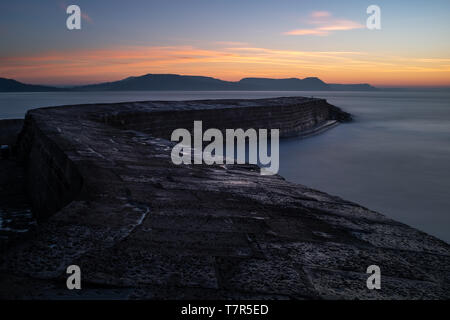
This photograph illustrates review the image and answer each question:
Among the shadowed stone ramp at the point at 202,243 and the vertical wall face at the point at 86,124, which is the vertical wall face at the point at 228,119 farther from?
the shadowed stone ramp at the point at 202,243

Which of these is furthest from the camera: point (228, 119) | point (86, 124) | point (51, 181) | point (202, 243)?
point (228, 119)

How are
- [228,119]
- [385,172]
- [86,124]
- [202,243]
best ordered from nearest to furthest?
[202,243] < [86,124] < [385,172] < [228,119]

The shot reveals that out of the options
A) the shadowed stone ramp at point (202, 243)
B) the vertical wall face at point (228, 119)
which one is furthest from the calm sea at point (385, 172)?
the shadowed stone ramp at point (202, 243)

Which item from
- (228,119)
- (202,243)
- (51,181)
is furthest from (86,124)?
Answer: (228,119)

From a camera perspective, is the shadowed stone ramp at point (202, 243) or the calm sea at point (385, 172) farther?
the calm sea at point (385, 172)

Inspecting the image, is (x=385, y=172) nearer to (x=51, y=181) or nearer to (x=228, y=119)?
(x=228, y=119)

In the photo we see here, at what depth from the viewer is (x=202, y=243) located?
149cm

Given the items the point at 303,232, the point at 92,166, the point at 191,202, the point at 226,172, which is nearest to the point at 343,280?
the point at 303,232

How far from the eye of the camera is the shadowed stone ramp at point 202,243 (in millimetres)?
1136

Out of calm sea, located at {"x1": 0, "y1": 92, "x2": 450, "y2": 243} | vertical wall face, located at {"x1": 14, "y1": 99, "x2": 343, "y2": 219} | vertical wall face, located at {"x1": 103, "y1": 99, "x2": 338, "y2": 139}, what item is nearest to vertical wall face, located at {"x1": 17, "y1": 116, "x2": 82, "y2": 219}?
vertical wall face, located at {"x1": 14, "y1": 99, "x2": 343, "y2": 219}

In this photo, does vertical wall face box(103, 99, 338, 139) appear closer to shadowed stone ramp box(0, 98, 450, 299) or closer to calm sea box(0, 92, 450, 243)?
calm sea box(0, 92, 450, 243)

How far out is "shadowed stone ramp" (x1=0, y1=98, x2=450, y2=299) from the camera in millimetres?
1136

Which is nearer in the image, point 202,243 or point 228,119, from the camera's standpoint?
point 202,243

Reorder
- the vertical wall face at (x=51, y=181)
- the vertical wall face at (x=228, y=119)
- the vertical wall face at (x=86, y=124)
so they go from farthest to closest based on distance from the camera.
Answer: the vertical wall face at (x=228, y=119) → the vertical wall face at (x=86, y=124) → the vertical wall face at (x=51, y=181)
